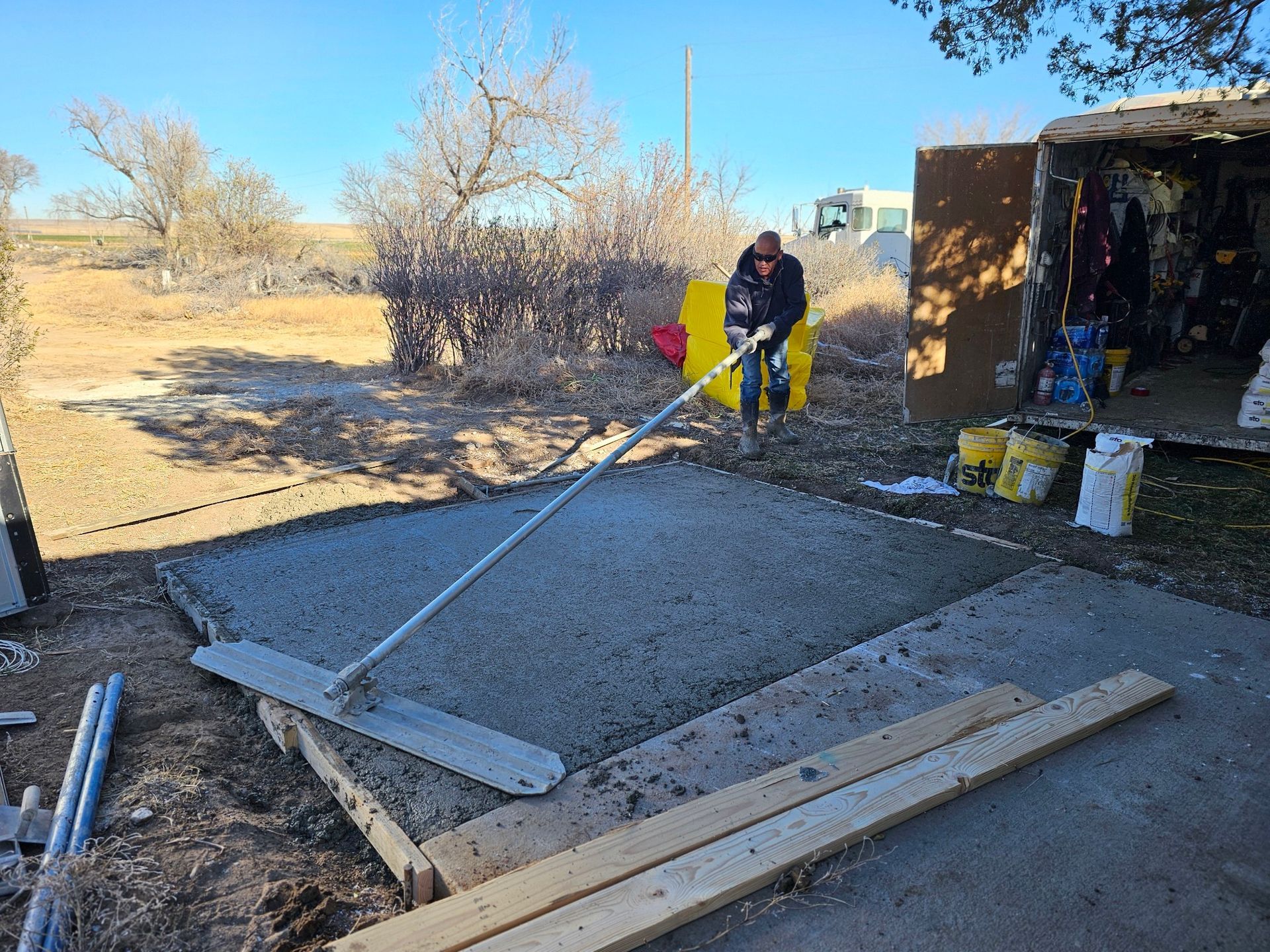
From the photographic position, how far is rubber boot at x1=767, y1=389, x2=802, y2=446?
6852mm

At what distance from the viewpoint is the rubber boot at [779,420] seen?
22.5ft

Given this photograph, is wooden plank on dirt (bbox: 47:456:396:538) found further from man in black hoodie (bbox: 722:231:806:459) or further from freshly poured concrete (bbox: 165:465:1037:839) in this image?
man in black hoodie (bbox: 722:231:806:459)

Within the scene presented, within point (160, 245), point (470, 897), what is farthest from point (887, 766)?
point (160, 245)

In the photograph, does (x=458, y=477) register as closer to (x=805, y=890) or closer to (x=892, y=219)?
(x=805, y=890)

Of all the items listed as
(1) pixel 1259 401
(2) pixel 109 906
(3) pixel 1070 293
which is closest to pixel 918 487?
(1) pixel 1259 401

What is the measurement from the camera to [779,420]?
694 cm

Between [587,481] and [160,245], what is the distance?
28507 millimetres

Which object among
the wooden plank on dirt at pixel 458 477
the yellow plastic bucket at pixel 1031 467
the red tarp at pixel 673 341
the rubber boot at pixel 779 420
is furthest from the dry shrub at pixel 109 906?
the red tarp at pixel 673 341

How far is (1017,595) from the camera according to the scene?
3.77 metres

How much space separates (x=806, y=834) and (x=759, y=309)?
4978mm

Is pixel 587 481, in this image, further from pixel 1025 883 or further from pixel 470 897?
pixel 1025 883

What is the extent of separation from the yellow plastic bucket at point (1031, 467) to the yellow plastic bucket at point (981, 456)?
9 centimetres

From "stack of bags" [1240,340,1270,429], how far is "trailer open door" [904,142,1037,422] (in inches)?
64.0

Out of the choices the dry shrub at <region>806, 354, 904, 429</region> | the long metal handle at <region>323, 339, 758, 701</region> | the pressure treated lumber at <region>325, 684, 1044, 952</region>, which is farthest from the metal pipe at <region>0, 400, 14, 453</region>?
the dry shrub at <region>806, 354, 904, 429</region>
